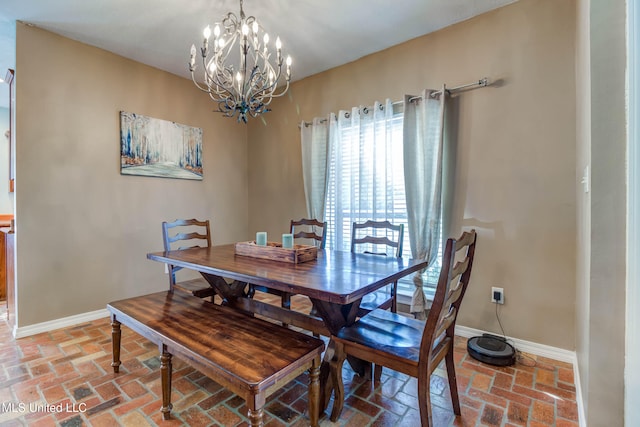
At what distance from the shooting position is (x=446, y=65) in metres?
2.62

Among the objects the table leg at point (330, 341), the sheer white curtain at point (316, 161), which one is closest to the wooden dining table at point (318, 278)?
the table leg at point (330, 341)

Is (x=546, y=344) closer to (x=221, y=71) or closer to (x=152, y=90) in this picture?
(x=221, y=71)

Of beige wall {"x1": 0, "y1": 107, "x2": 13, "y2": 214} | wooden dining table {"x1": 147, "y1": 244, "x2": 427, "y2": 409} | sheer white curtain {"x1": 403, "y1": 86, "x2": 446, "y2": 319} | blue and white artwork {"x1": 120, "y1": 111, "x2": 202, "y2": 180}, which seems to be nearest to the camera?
wooden dining table {"x1": 147, "y1": 244, "x2": 427, "y2": 409}

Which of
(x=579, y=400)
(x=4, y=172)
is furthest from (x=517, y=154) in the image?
(x=4, y=172)

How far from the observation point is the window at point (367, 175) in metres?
2.86

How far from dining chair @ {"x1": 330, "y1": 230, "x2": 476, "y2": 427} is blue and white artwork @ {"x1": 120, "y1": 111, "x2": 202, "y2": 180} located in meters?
2.91

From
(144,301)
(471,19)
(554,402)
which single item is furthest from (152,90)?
(554,402)

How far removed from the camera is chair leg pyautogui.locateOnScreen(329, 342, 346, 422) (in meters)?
1.51

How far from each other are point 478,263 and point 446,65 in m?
1.73

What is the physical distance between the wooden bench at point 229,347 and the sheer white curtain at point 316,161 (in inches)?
69.7

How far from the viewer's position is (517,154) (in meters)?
2.29

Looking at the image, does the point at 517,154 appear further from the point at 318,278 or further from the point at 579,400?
the point at 318,278

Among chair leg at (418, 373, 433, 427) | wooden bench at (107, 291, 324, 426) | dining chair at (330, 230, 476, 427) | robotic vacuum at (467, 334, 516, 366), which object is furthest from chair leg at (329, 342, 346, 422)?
robotic vacuum at (467, 334, 516, 366)

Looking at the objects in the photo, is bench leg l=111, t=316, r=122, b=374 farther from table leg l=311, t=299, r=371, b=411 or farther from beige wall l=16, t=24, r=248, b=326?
table leg l=311, t=299, r=371, b=411
